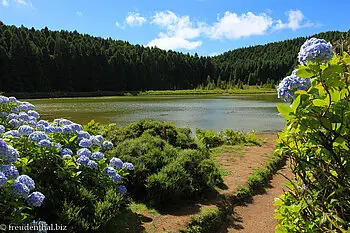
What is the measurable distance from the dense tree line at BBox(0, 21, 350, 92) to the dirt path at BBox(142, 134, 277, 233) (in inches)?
2684

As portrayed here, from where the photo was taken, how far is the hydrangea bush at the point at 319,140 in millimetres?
1496

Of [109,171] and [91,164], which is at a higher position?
[91,164]

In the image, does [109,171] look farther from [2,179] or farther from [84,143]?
[2,179]

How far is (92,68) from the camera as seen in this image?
298ft

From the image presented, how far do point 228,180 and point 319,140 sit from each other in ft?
18.4

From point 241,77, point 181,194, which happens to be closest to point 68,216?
point 181,194

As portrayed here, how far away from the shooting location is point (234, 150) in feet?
33.8

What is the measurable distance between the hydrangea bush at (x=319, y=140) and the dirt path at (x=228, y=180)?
2.88m

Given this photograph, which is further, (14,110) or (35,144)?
(14,110)

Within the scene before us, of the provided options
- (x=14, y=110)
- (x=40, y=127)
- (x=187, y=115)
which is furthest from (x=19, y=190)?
(x=187, y=115)

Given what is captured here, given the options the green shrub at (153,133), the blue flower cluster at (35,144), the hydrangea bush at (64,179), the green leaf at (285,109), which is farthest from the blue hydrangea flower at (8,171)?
the green shrub at (153,133)

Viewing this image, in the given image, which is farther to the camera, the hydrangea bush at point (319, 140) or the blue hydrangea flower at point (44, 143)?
the blue hydrangea flower at point (44, 143)

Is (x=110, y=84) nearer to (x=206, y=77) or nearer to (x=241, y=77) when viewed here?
(x=206, y=77)

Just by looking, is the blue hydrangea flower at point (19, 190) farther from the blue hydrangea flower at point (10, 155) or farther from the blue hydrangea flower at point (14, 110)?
the blue hydrangea flower at point (14, 110)
